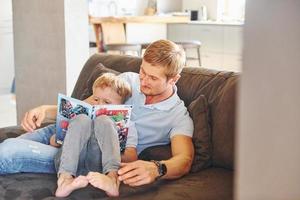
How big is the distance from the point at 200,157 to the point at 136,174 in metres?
0.40

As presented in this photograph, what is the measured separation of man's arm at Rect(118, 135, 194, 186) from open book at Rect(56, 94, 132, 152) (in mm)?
207

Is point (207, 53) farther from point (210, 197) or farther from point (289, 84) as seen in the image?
point (289, 84)

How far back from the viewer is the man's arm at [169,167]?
1690 millimetres

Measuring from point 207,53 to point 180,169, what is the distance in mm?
4963

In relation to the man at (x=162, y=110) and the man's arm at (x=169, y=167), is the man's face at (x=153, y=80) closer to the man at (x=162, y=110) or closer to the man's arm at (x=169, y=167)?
the man at (x=162, y=110)

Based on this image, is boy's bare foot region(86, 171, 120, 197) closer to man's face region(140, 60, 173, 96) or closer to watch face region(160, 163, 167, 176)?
watch face region(160, 163, 167, 176)

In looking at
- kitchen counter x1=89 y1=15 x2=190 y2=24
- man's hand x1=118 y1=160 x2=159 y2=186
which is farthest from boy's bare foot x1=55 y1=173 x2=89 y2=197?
kitchen counter x1=89 y1=15 x2=190 y2=24

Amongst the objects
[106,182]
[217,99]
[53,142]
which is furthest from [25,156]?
[217,99]

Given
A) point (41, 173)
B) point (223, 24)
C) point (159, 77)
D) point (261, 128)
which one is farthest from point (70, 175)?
point (223, 24)

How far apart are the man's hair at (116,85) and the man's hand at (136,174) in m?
0.46

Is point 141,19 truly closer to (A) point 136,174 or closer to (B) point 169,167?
(B) point 169,167

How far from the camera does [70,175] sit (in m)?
→ 1.78

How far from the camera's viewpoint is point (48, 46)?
3.43 metres

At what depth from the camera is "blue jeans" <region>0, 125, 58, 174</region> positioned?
1.93 meters
